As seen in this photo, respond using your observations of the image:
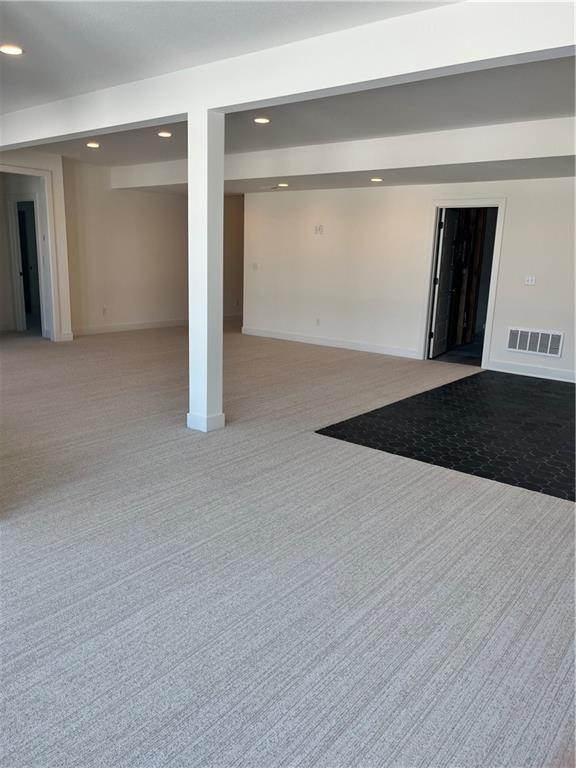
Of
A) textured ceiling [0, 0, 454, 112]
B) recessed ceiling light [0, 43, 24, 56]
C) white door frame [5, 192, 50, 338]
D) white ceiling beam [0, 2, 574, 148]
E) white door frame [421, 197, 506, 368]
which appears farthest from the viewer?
white door frame [5, 192, 50, 338]

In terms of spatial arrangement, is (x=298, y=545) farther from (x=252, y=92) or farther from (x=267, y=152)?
(x=267, y=152)

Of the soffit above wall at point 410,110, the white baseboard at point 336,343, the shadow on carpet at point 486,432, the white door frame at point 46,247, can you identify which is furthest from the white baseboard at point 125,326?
the shadow on carpet at point 486,432

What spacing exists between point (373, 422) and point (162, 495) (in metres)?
2.22

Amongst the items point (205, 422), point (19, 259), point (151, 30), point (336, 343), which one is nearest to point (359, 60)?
point (151, 30)

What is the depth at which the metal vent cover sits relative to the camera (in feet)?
22.5

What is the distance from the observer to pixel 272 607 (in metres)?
2.36

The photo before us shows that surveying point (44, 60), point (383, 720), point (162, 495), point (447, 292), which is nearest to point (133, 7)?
point (44, 60)

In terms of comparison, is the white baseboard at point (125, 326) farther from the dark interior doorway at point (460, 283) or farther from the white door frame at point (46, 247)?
the dark interior doorway at point (460, 283)

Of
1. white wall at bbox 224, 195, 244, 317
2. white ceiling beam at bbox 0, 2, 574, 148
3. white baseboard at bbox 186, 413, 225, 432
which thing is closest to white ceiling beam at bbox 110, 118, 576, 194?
white ceiling beam at bbox 0, 2, 574, 148

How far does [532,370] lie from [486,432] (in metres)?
2.74

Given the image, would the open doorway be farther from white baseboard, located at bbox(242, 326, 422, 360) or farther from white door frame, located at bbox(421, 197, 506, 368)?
white door frame, located at bbox(421, 197, 506, 368)

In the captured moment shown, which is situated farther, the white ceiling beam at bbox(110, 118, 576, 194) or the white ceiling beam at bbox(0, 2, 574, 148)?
the white ceiling beam at bbox(110, 118, 576, 194)

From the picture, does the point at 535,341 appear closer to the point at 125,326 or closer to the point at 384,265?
the point at 384,265

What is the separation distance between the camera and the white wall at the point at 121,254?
8977mm
